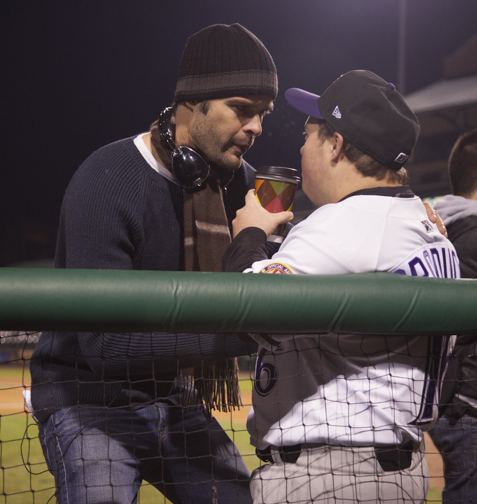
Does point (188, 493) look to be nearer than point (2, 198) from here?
Yes

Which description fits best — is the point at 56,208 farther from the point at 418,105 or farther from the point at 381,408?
the point at 381,408

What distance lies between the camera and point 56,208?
22062mm

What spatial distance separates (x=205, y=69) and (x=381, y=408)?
116 cm

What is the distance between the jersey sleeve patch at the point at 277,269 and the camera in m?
1.14

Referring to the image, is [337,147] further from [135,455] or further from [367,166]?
[135,455]

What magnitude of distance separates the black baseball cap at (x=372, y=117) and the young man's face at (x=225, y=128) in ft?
1.05

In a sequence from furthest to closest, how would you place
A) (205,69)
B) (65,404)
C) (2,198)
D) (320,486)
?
(2,198) < (205,69) < (65,404) < (320,486)

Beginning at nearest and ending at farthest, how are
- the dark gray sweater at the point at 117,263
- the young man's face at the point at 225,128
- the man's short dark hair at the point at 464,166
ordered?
1. the dark gray sweater at the point at 117,263
2. the young man's face at the point at 225,128
3. the man's short dark hair at the point at 464,166

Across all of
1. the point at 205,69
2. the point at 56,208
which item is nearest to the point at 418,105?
the point at 205,69

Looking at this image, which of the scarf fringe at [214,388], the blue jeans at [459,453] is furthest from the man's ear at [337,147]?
the blue jeans at [459,453]

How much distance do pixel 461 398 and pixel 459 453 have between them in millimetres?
180

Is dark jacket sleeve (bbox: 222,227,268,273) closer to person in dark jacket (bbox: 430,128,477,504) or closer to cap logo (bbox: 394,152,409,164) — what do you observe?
cap logo (bbox: 394,152,409,164)

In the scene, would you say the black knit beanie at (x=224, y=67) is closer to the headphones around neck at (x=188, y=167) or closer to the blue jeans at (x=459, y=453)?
the headphones around neck at (x=188, y=167)

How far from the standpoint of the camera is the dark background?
70.4 ft
